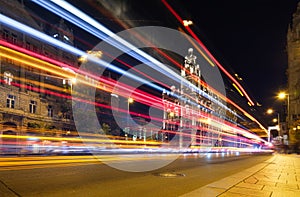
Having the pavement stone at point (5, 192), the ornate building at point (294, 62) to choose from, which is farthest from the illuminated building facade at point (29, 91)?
the ornate building at point (294, 62)

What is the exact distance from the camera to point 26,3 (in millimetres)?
33312

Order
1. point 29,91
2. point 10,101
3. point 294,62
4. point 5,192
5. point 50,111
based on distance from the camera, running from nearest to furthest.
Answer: point 5,192, point 10,101, point 29,91, point 50,111, point 294,62

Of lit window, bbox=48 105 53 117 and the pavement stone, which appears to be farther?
lit window, bbox=48 105 53 117

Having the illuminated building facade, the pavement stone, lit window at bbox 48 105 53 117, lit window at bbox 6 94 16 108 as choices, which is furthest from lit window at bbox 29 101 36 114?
the pavement stone

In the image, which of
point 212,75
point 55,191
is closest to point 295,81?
point 212,75

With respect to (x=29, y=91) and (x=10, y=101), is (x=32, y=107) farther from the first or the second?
(x=10, y=101)

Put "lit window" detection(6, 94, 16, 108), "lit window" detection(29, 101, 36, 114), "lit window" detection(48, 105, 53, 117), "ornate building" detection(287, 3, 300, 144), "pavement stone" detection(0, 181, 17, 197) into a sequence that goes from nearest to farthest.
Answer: "pavement stone" detection(0, 181, 17, 197) < "lit window" detection(6, 94, 16, 108) < "lit window" detection(29, 101, 36, 114) < "lit window" detection(48, 105, 53, 117) < "ornate building" detection(287, 3, 300, 144)

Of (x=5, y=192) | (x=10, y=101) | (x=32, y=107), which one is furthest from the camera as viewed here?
(x=32, y=107)

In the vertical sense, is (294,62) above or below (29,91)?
above

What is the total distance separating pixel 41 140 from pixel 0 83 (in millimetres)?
10592

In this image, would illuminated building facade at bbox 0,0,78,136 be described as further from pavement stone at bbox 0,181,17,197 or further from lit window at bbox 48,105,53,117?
pavement stone at bbox 0,181,17,197

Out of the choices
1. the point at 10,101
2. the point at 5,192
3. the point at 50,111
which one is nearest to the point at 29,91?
the point at 10,101

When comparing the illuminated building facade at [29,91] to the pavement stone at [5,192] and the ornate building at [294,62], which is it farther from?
the ornate building at [294,62]

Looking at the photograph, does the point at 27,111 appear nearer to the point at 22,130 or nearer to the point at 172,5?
the point at 22,130
